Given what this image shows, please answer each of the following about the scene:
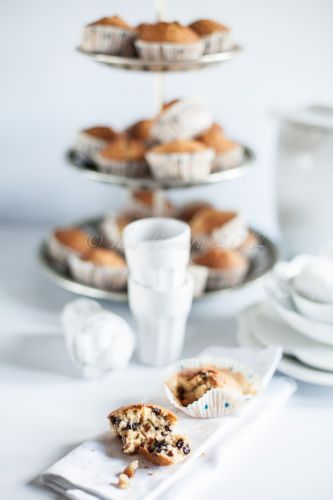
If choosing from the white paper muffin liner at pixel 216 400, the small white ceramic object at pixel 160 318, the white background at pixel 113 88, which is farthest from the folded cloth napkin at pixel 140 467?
the white background at pixel 113 88

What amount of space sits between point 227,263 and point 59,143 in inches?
19.7

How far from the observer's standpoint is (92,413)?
0.86 m

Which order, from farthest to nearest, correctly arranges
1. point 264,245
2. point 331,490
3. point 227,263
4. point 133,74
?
point 133,74 < point 264,245 < point 227,263 < point 331,490

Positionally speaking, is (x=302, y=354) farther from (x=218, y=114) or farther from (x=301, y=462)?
(x=218, y=114)

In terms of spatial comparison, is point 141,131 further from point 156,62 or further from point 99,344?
point 99,344

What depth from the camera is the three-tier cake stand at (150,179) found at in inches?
Answer: 41.4

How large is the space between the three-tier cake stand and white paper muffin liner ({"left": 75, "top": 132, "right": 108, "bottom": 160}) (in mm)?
13

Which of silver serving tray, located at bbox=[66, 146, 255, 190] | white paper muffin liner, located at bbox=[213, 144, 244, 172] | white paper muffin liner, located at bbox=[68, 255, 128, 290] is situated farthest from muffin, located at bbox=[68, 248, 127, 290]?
white paper muffin liner, located at bbox=[213, 144, 244, 172]

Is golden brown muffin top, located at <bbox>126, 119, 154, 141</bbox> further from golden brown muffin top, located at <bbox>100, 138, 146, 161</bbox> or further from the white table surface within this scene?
the white table surface

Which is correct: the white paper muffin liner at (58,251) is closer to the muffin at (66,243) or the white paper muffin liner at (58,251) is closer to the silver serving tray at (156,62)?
the muffin at (66,243)

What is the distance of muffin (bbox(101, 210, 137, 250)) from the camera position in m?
1.23

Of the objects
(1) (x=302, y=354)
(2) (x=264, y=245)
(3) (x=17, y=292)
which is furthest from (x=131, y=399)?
(2) (x=264, y=245)

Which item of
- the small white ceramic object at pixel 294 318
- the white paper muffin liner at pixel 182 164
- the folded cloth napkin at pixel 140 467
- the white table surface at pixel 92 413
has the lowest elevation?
the white table surface at pixel 92 413

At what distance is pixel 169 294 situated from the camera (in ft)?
3.02
